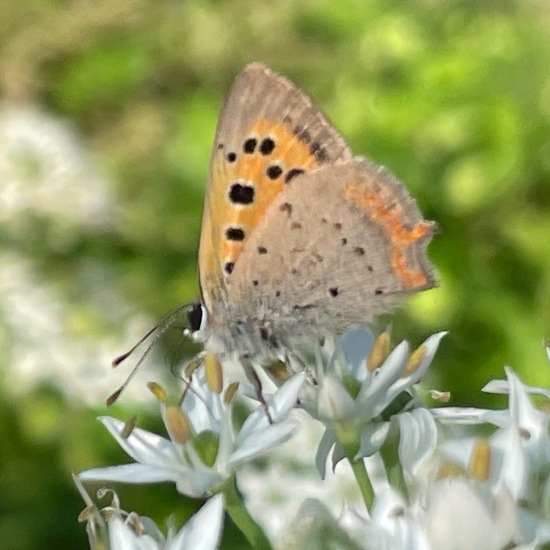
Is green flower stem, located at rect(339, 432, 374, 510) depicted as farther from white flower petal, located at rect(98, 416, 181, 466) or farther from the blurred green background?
the blurred green background

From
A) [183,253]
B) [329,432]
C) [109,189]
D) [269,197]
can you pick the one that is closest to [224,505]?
[329,432]

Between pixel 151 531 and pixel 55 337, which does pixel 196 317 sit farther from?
pixel 55 337

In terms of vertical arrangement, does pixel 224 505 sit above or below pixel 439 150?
below

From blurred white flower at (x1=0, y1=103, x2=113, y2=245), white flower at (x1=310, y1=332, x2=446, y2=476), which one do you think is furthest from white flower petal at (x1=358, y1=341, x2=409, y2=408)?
blurred white flower at (x1=0, y1=103, x2=113, y2=245)

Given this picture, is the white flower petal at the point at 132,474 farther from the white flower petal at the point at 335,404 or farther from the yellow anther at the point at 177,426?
the white flower petal at the point at 335,404

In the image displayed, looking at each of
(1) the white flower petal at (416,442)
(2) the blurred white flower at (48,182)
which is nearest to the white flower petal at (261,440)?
(1) the white flower petal at (416,442)

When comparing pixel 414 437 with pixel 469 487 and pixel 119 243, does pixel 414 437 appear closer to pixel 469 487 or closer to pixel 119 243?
pixel 469 487

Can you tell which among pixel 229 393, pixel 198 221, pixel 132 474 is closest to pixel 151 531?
pixel 132 474

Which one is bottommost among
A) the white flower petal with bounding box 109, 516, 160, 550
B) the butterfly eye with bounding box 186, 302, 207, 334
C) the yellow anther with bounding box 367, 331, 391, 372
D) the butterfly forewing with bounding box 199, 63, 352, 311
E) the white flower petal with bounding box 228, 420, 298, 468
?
the white flower petal with bounding box 109, 516, 160, 550
